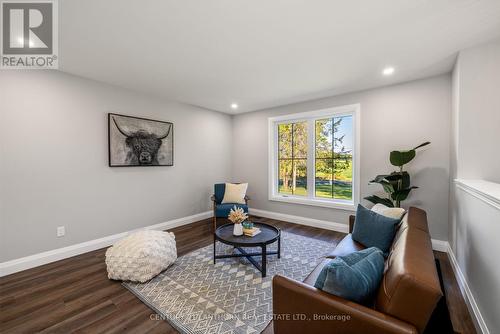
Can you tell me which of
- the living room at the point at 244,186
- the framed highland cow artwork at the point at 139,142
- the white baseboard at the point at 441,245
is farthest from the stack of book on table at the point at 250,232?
the white baseboard at the point at 441,245

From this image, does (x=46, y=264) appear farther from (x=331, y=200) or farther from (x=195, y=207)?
(x=331, y=200)

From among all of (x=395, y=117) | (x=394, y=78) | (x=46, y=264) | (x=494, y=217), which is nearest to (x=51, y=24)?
(x=46, y=264)

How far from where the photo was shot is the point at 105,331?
5.62 feet

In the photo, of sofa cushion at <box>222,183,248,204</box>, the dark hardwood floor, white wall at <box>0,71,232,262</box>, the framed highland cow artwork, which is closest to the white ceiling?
white wall at <box>0,71,232,262</box>

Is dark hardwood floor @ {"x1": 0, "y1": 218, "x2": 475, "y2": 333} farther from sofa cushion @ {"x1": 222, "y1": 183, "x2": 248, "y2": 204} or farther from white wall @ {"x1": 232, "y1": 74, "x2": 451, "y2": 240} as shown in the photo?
sofa cushion @ {"x1": 222, "y1": 183, "x2": 248, "y2": 204}

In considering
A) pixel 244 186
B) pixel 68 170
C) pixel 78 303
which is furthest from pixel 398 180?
pixel 68 170

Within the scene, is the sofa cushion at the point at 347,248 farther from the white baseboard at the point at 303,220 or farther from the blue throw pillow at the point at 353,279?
the white baseboard at the point at 303,220

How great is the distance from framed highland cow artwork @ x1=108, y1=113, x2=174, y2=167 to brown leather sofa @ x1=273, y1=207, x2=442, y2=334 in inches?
128

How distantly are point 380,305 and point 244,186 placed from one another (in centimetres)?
353

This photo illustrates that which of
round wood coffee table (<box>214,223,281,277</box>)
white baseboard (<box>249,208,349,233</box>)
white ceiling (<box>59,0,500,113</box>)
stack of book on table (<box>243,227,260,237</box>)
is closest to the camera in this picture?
white ceiling (<box>59,0,500,113</box>)

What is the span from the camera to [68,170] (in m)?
3.02

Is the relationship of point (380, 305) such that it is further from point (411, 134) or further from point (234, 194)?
point (234, 194)

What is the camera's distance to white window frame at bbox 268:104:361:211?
3.83 meters

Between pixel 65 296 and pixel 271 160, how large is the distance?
12.7 ft
